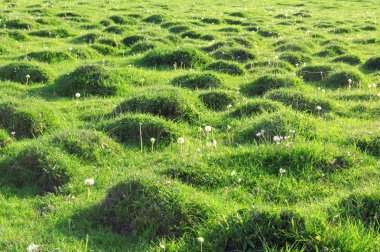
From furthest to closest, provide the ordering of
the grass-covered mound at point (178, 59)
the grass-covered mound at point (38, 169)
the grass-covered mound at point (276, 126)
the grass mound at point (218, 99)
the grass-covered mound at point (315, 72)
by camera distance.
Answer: the grass-covered mound at point (178, 59)
the grass-covered mound at point (315, 72)
the grass mound at point (218, 99)
the grass-covered mound at point (276, 126)
the grass-covered mound at point (38, 169)

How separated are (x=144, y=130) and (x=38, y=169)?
1.83 m

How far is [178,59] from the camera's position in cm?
1270

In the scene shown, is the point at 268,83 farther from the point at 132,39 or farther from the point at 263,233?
the point at 132,39

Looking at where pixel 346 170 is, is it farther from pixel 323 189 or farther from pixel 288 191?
pixel 288 191

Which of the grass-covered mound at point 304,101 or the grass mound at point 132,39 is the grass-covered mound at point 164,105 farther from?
the grass mound at point 132,39

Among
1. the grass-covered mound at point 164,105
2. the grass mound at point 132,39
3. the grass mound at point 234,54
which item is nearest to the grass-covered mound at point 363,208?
the grass-covered mound at point 164,105

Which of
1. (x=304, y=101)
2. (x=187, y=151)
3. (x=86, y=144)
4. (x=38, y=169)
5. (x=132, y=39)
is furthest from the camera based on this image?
(x=132, y=39)

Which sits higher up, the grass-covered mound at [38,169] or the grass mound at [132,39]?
the grass mound at [132,39]

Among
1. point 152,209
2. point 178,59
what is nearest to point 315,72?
point 178,59

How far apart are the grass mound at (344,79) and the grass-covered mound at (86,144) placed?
253 inches

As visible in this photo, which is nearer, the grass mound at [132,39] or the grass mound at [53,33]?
the grass mound at [132,39]

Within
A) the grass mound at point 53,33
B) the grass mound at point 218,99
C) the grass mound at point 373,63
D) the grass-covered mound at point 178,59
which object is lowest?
the grass mound at point 373,63

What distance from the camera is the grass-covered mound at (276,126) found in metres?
7.08

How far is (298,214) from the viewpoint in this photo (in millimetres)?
4387
